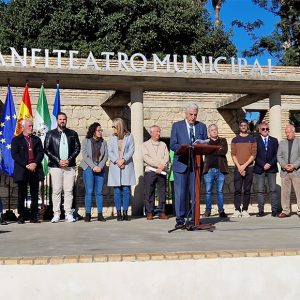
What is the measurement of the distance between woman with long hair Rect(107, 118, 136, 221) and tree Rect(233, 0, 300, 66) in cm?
1871

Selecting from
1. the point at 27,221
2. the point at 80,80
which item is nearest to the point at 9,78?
the point at 80,80

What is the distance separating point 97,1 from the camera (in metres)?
23.9

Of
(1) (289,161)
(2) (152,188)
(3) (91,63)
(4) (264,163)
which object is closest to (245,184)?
(4) (264,163)

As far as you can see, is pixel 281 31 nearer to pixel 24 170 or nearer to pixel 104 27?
pixel 104 27

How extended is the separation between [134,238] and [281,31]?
80.6 ft

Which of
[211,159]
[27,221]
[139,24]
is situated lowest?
[27,221]

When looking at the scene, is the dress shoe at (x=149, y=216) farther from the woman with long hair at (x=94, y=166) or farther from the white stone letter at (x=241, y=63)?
the white stone letter at (x=241, y=63)

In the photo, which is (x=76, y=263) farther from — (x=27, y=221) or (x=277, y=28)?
(x=277, y=28)

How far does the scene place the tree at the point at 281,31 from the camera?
27.4 m

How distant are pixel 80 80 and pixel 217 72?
2.74m

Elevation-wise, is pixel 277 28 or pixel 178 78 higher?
pixel 277 28

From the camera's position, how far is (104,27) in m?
23.4

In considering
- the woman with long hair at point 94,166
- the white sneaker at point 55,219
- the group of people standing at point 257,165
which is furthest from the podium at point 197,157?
the white sneaker at point 55,219

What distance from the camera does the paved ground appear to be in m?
5.16
